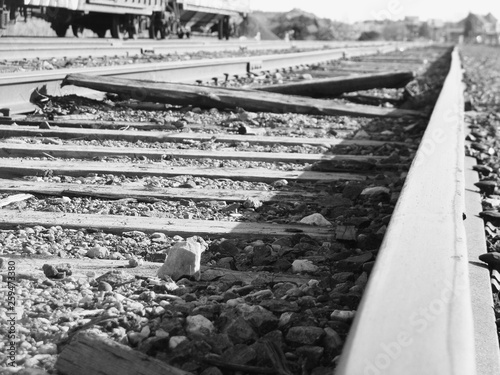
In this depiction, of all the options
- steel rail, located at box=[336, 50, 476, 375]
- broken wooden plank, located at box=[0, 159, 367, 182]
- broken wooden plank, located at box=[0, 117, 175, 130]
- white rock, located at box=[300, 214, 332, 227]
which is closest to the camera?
steel rail, located at box=[336, 50, 476, 375]

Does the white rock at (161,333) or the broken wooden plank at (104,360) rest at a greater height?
the broken wooden plank at (104,360)

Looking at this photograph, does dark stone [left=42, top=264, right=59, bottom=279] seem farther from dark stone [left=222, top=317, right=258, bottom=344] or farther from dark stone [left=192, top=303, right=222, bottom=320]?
dark stone [left=222, top=317, right=258, bottom=344]

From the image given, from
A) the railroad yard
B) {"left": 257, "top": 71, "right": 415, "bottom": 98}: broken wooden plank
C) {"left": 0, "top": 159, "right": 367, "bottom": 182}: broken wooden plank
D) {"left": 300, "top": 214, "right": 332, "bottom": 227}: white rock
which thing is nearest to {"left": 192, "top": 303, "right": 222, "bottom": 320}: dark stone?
the railroad yard

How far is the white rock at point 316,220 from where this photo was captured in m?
2.86

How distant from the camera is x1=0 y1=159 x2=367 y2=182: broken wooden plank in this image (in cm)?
349

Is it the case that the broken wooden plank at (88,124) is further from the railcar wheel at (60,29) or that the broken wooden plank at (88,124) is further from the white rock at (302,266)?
the railcar wheel at (60,29)

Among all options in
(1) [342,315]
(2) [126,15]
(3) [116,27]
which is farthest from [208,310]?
(2) [126,15]

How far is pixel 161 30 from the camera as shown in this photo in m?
22.6

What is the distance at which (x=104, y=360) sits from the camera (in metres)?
1.46

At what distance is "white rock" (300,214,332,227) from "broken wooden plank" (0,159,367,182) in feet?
2.35

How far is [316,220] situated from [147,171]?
107cm

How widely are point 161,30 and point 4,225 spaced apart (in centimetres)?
2067

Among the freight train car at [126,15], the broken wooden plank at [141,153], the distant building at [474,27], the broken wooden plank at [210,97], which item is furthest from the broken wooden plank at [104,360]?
the distant building at [474,27]

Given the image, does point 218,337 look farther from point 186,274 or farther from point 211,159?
point 211,159
